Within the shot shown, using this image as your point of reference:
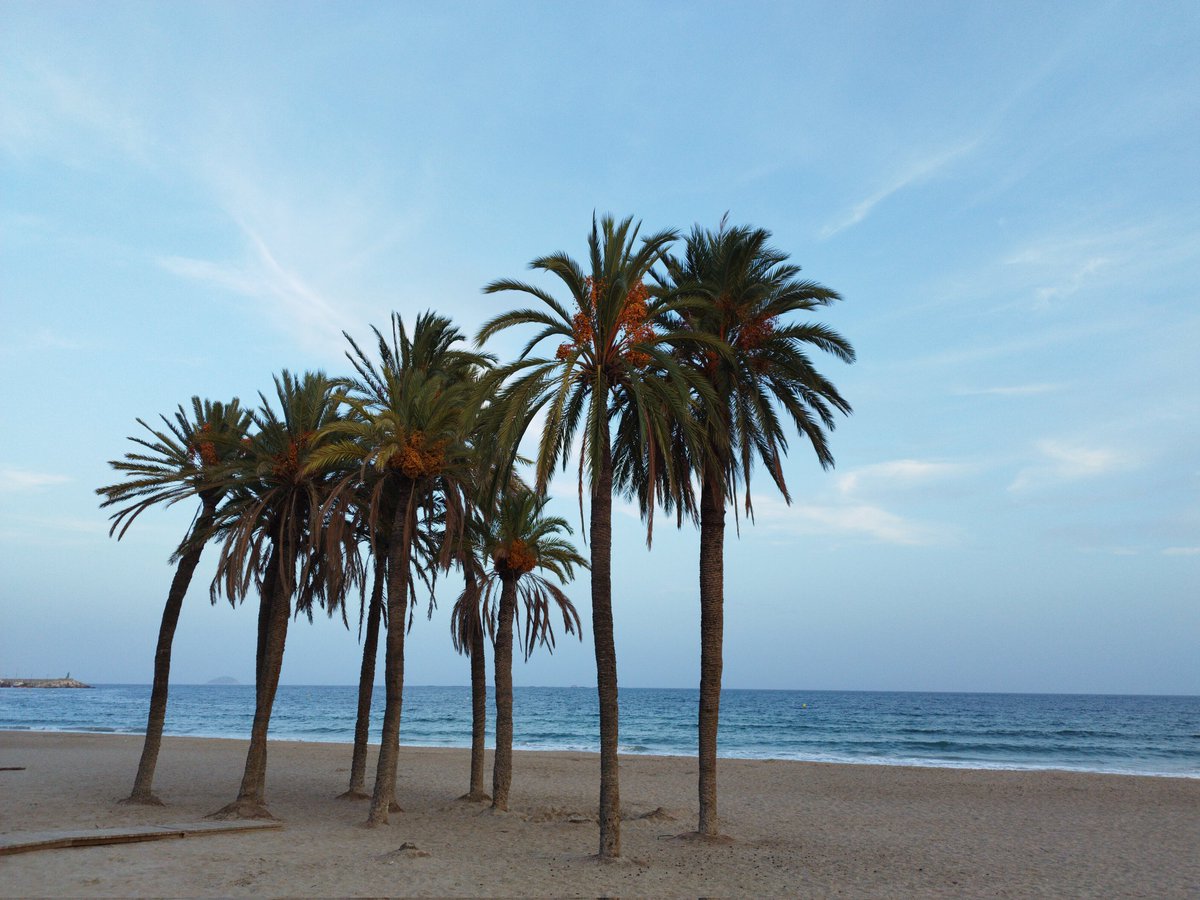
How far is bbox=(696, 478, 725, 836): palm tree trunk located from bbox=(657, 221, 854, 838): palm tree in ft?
0.07

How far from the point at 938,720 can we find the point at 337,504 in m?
88.7

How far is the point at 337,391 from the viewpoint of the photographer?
21000mm

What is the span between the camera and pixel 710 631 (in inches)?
693

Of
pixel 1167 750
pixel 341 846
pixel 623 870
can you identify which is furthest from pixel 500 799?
pixel 1167 750

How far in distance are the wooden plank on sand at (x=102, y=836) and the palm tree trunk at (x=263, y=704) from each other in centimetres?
254

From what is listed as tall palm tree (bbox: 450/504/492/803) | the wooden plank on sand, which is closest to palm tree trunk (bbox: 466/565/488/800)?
tall palm tree (bbox: 450/504/492/803)

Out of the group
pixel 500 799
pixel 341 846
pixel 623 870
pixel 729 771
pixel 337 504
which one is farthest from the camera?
pixel 729 771

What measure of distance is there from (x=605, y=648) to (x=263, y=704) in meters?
9.17

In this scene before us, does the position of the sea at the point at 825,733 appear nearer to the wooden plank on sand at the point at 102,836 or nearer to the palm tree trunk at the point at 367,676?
the palm tree trunk at the point at 367,676

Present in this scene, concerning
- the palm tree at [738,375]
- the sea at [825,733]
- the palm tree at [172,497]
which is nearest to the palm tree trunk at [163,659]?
the palm tree at [172,497]

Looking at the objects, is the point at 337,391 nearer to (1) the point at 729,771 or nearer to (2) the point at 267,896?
(2) the point at 267,896

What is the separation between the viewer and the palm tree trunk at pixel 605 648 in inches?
591

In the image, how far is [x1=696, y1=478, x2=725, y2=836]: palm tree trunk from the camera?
17188 mm

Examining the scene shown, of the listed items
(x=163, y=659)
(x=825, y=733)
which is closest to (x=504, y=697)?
(x=163, y=659)
